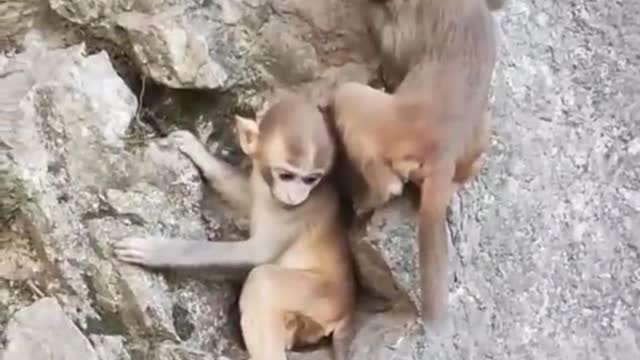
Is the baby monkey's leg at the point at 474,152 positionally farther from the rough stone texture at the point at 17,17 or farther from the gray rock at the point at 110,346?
the rough stone texture at the point at 17,17

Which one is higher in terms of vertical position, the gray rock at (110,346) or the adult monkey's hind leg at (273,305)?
the adult monkey's hind leg at (273,305)

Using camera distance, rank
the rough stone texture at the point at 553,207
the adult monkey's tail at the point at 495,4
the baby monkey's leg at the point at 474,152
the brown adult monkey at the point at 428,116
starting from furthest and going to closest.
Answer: the adult monkey's tail at the point at 495,4
the rough stone texture at the point at 553,207
the baby monkey's leg at the point at 474,152
the brown adult monkey at the point at 428,116

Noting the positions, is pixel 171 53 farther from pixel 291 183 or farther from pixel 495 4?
pixel 495 4

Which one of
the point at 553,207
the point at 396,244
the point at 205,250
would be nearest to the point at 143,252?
the point at 205,250

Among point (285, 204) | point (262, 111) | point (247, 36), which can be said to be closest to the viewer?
point (285, 204)

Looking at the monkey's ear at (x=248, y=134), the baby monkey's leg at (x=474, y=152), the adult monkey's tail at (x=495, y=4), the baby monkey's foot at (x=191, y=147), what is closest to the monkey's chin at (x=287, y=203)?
the monkey's ear at (x=248, y=134)

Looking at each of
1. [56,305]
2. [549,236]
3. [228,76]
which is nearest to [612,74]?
[549,236]

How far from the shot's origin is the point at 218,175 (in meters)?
3.29

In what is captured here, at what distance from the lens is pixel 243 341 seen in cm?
319

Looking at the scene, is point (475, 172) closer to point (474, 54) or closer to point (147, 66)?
point (474, 54)

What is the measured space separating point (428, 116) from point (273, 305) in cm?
50

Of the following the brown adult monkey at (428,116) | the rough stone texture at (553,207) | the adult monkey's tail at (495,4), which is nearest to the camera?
the brown adult monkey at (428,116)

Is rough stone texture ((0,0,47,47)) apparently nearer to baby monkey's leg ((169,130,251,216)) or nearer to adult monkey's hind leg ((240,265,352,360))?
baby monkey's leg ((169,130,251,216))

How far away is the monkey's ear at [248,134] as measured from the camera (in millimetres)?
3148
